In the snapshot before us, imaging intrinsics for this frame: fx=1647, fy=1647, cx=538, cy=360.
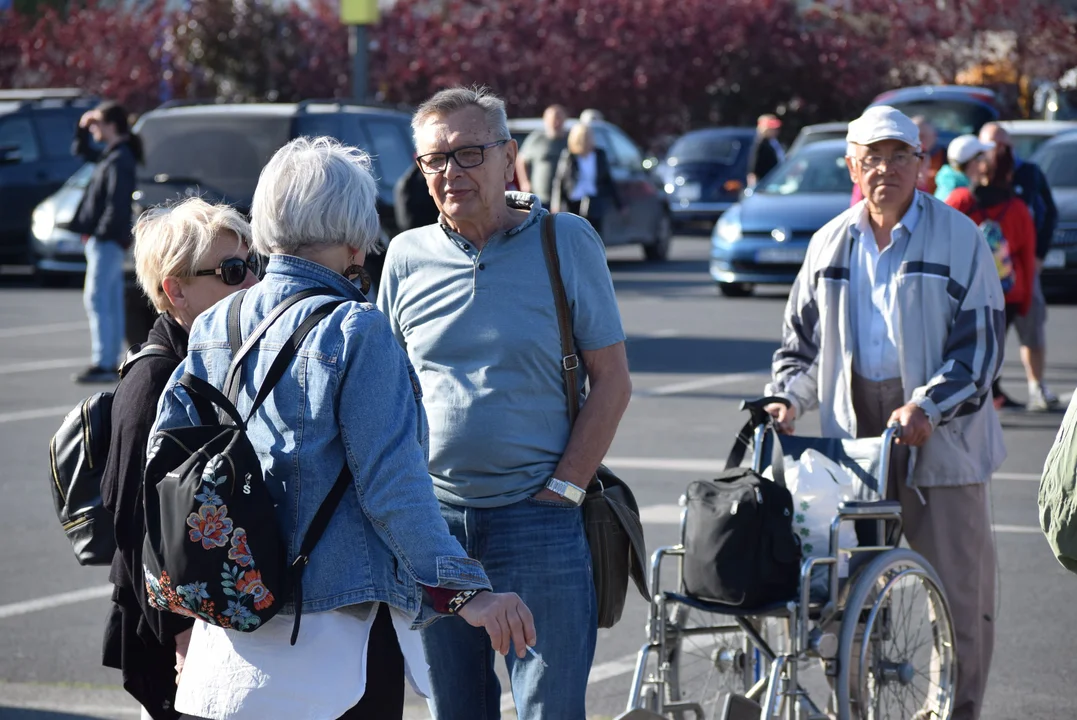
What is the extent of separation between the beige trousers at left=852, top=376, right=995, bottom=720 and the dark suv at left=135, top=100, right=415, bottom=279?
964 cm

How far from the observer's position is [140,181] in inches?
560

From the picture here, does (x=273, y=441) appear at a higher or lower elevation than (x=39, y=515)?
higher

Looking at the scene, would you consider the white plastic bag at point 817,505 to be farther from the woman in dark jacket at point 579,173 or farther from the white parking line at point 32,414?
the woman in dark jacket at point 579,173

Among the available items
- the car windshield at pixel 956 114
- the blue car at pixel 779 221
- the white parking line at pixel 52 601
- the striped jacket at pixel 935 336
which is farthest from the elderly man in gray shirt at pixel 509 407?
the car windshield at pixel 956 114

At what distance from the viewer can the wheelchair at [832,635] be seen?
429 centimetres

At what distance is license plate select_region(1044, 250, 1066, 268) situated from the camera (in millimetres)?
16438

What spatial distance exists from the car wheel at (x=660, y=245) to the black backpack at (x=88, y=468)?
19.3 meters

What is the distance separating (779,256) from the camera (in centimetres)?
1719

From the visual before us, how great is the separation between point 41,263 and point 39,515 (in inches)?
462

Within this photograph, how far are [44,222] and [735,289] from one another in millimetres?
7859

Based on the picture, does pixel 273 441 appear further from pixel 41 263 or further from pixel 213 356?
pixel 41 263

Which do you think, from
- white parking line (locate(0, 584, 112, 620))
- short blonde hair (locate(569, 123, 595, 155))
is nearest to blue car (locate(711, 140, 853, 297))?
short blonde hair (locate(569, 123, 595, 155))

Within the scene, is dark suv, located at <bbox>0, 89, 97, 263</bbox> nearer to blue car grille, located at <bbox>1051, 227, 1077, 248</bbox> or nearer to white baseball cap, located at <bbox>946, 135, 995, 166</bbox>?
blue car grille, located at <bbox>1051, 227, 1077, 248</bbox>

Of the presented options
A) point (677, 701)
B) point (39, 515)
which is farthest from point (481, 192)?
point (39, 515)
